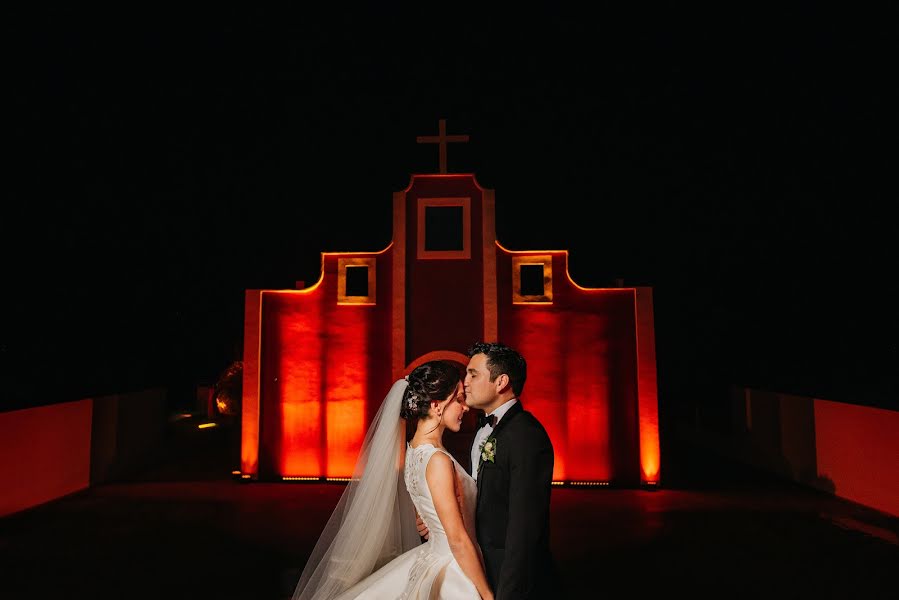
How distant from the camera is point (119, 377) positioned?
26.5 m

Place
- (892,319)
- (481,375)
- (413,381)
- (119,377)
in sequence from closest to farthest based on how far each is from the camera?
(481,375), (413,381), (892,319), (119,377)

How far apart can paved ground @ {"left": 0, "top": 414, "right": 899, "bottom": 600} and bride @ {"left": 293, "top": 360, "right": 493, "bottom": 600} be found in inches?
89.6

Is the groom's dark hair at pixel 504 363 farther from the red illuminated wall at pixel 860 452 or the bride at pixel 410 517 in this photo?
the red illuminated wall at pixel 860 452

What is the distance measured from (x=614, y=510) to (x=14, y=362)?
22.4 meters

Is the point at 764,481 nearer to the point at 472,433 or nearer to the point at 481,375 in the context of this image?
the point at 472,433

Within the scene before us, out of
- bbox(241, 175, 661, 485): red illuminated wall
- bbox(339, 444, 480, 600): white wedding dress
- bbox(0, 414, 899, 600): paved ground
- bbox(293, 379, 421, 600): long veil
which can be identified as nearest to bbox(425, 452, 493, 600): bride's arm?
bbox(339, 444, 480, 600): white wedding dress

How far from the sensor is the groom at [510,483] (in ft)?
7.58

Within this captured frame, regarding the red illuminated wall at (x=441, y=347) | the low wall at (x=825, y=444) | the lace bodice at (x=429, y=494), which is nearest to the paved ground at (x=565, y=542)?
the low wall at (x=825, y=444)

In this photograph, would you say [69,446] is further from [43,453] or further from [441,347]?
[441,347]

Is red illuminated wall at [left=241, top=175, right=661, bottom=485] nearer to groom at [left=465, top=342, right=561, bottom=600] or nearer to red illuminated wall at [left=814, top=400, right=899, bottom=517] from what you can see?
red illuminated wall at [left=814, top=400, right=899, bottom=517]

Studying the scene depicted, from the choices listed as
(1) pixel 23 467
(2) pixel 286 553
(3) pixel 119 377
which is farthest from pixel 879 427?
(3) pixel 119 377

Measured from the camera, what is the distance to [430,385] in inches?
119

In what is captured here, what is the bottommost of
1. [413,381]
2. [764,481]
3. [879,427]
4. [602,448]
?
[764,481]

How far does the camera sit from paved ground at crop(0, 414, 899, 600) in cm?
571
